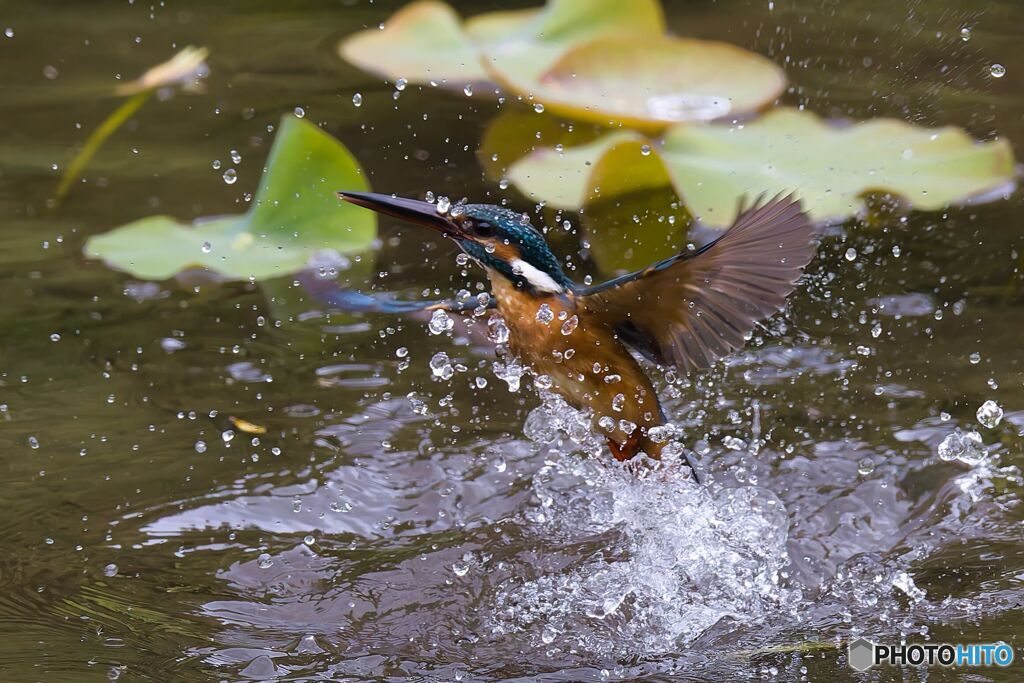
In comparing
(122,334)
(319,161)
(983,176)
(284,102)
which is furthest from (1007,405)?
(284,102)

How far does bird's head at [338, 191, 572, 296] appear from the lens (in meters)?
2.59

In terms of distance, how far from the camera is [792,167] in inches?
151

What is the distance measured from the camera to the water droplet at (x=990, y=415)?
3.02 m

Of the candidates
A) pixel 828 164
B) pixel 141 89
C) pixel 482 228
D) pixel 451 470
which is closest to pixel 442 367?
pixel 451 470

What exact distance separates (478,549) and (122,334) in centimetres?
140

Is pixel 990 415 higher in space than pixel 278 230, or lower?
lower

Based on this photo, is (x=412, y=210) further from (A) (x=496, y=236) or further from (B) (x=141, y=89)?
(B) (x=141, y=89)

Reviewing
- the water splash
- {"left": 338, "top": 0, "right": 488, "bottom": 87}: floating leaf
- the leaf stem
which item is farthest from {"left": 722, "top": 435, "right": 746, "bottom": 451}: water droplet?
the leaf stem

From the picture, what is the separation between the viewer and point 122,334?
3.53m

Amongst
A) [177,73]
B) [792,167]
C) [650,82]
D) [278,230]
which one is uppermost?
[177,73]

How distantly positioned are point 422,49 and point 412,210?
2.35 m

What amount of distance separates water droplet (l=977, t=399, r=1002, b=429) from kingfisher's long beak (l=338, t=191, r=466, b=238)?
1.37m

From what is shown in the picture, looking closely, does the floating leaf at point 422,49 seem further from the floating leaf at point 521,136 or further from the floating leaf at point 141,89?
the floating leaf at point 141,89

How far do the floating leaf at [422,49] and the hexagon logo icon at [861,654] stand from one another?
2.91 meters
